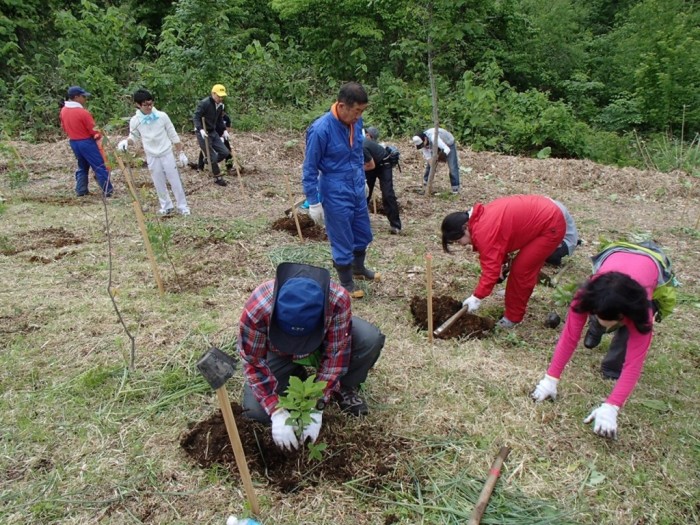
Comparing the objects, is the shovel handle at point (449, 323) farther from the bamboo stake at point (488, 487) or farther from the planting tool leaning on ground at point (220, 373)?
the planting tool leaning on ground at point (220, 373)

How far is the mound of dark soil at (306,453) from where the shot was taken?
2.41 m

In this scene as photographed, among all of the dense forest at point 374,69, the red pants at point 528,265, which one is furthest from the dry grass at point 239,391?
the dense forest at point 374,69

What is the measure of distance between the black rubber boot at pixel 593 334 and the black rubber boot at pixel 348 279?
6.07ft

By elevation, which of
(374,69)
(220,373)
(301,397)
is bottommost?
(301,397)

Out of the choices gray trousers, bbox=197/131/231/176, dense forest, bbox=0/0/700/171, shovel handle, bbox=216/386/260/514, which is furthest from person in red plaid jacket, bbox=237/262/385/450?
dense forest, bbox=0/0/700/171

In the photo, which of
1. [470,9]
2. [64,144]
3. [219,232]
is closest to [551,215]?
[219,232]

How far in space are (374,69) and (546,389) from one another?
12673mm

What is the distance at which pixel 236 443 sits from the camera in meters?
1.86

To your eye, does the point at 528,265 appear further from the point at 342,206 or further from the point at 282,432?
the point at 282,432

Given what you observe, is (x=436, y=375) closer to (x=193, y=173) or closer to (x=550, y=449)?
(x=550, y=449)

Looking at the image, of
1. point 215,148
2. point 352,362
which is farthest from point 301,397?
point 215,148

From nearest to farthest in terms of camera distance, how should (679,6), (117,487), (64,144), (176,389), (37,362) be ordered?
(117,487), (176,389), (37,362), (64,144), (679,6)

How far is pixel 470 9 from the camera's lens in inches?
246

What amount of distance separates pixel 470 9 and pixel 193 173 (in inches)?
201
